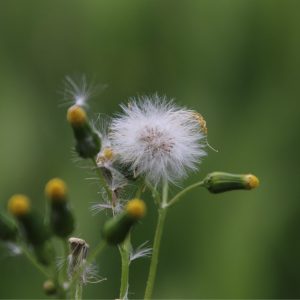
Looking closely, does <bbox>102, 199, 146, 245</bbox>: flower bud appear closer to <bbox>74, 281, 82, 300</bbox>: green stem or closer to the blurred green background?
<bbox>74, 281, 82, 300</bbox>: green stem

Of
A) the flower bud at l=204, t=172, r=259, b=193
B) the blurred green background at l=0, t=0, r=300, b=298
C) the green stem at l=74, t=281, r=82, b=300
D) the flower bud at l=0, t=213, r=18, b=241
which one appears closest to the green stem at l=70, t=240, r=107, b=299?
the green stem at l=74, t=281, r=82, b=300

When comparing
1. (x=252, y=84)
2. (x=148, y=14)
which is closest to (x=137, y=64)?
(x=148, y=14)

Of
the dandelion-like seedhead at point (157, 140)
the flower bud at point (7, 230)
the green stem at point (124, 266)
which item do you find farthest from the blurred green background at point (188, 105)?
the flower bud at point (7, 230)

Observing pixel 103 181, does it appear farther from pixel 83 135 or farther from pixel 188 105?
pixel 188 105

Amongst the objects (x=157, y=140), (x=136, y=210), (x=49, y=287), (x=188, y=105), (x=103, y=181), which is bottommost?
(x=49, y=287)

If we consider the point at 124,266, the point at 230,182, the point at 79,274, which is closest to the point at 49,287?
the point at 79,274

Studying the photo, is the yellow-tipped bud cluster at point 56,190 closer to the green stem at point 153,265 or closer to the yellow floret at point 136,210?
the yellow floret at point 136,210

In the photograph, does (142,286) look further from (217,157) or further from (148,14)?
(148,14)
